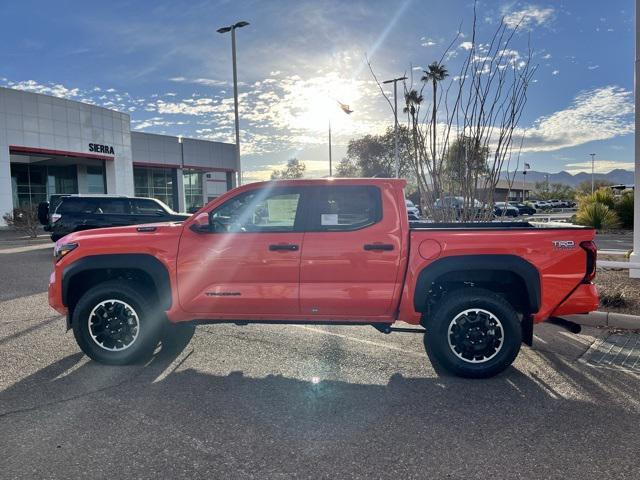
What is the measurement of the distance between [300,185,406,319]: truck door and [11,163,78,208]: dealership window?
3702 centimetres

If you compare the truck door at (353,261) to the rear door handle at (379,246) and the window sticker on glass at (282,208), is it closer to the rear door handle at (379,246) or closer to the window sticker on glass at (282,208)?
the rear door handle at (379,246)

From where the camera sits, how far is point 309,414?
3.75 meters

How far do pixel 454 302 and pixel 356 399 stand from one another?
129 centimetres

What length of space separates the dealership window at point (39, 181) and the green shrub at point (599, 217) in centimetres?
3543

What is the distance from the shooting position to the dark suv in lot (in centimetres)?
1499

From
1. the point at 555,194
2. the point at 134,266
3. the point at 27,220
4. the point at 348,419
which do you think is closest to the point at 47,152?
the point at 27,220

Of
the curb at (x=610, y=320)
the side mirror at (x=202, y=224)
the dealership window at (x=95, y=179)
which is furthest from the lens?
the dealership window at (x=95, y=179)

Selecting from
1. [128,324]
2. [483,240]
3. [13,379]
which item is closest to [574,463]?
[483,240]

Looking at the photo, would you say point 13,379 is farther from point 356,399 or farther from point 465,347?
point 465,347

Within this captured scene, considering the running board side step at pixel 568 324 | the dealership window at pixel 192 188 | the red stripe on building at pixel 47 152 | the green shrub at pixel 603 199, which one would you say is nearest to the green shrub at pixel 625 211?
the green shrub at pixel 603 199

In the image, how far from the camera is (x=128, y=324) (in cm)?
495

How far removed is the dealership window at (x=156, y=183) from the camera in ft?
147

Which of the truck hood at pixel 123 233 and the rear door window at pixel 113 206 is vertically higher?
the rear door window at pixel 113 206

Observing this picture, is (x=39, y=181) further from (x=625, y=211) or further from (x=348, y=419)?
(x=348, y=419)
